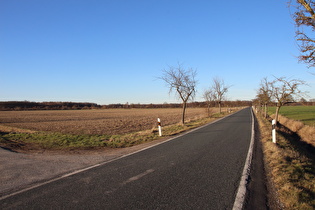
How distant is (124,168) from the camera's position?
612cm

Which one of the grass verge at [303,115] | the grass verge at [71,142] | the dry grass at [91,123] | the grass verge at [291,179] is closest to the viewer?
the grass verge at [291,179]

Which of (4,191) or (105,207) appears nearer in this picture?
(105,207)

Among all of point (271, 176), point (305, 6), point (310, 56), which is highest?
point (305, 6)

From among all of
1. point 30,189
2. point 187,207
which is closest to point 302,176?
point 187,207

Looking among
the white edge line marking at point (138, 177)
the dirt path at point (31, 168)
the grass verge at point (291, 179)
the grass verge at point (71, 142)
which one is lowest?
the grass verge at point (71, 142)

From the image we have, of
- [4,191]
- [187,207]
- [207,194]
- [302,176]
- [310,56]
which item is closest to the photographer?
[187,207]

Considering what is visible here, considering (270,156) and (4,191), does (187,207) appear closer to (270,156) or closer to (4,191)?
(4,191)

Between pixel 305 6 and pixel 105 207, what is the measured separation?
6472mm

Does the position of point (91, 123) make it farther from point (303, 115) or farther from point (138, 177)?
point (303, 115)

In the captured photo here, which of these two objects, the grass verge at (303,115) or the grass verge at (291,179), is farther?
the grass verge at (303,115)

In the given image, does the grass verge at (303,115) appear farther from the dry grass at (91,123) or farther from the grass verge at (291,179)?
the grass verge at (291,179)

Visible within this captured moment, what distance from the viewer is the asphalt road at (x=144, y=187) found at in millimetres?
3865

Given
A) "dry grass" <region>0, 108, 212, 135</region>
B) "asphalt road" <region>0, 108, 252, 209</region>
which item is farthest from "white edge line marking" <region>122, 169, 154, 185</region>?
"dry grass" <region>0, 108, 212, 135</region>

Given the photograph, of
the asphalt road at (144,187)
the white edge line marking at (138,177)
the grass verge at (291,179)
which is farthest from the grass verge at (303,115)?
the white edge line marking at (138,177)
